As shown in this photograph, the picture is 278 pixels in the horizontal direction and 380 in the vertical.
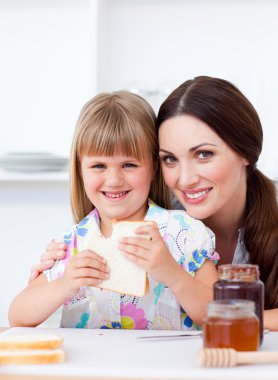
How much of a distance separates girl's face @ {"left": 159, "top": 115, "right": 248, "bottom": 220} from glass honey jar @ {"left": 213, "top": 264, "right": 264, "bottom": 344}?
55cm

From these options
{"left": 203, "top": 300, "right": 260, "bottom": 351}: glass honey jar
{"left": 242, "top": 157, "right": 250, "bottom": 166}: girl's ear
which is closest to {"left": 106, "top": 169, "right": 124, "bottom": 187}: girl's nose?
{"left": 242, "top": 157, "right": 250, "bottom": 166}: girl's ear

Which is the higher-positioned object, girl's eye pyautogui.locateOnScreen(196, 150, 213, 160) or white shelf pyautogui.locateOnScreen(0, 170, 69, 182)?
girl's eye pyautogui.locateOnScreen(196, 150, 213, 160)

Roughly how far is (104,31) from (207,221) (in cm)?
117

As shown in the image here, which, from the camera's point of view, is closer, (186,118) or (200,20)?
(186,118)

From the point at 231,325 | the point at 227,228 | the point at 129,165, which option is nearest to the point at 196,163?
the point at 129,165

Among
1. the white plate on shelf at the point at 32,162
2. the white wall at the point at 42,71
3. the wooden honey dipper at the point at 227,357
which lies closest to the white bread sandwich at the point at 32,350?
the wooden honey dipper at the point at 227,357

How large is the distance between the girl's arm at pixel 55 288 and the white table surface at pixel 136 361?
0.13m

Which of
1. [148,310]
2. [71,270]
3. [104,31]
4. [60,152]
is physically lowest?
[148,310]

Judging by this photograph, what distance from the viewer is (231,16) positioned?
302 cm

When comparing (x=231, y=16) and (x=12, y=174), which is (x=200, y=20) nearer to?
(x=231, y=16)

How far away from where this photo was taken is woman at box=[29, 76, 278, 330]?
184cm

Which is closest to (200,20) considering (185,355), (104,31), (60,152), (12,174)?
(104,31)

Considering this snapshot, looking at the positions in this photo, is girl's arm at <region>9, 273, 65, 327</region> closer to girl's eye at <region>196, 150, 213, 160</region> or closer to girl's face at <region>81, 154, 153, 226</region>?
girl's face at <region>81, 154, 153, 226</region>

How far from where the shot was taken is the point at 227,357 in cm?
115
